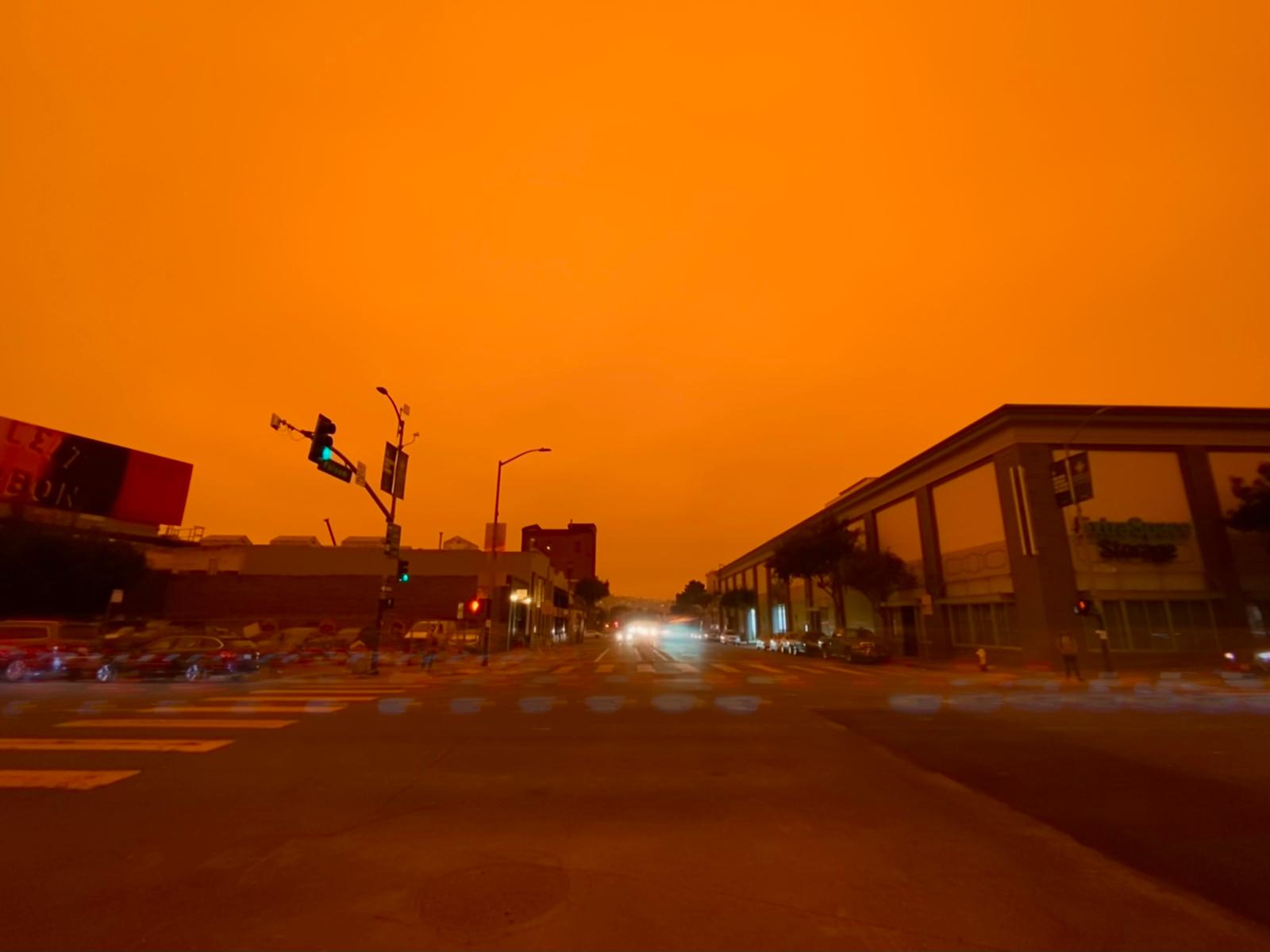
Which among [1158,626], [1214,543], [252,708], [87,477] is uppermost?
[87,477]

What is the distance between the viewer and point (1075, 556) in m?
30.5

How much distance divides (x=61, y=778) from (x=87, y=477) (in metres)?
62.8

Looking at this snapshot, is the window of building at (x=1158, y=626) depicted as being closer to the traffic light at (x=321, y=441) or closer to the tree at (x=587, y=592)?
the traffic light at (x=321, y=441)

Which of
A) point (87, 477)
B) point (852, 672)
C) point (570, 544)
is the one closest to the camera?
point (852, 672)

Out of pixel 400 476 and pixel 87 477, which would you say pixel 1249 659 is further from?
pixel 87 477

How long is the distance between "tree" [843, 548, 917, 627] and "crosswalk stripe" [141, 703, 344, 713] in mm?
33670

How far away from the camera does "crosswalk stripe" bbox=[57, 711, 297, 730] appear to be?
12109mm

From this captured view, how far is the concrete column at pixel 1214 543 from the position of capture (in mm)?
30016

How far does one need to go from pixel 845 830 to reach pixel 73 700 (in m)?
18.5

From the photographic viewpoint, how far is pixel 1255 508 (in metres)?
28.7

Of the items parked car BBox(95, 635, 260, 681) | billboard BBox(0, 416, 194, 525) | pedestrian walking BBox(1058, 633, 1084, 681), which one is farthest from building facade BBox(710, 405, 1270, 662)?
billboard BBox(0, 416, 194, 525)

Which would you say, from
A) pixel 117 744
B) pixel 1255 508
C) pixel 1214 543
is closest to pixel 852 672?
pixel 1214 543

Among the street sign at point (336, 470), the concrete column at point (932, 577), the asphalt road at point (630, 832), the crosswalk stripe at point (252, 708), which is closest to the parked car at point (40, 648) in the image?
the crosswalk stripe at point (252, 708)

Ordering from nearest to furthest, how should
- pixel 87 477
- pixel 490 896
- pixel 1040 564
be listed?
pixel 490 896, pixel 1040 564, pixel 87 477
